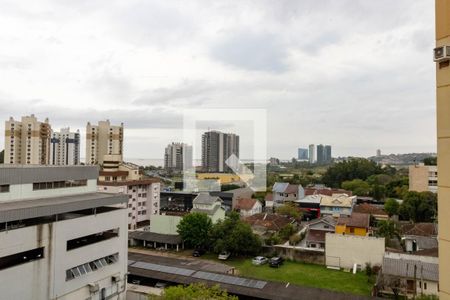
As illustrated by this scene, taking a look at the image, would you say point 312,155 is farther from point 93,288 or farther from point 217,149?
point 93,288

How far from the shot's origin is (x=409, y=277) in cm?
789

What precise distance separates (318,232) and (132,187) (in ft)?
27.9

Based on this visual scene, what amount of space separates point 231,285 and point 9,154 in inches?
968

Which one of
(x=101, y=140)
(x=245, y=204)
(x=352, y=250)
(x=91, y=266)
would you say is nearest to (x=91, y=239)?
(x=91, y=266)

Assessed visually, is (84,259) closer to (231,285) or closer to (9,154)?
(231,285)

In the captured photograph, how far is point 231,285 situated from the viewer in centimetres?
736

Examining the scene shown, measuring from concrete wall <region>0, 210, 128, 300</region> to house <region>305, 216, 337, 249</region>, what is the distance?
22.5 ft

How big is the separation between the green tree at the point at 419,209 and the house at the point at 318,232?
5357 mm

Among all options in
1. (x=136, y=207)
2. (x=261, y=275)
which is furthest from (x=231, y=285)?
(x=136, y=207)

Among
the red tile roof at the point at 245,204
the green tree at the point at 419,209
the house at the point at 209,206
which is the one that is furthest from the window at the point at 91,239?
the green tree at the point at 419,209

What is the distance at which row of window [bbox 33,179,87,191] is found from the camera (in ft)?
21.0

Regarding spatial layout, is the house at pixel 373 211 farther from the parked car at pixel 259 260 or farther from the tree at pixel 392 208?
the parked car at pixel 259 260

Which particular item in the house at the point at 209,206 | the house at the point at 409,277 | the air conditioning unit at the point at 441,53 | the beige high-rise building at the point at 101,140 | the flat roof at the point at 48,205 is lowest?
the house at the point at 409,277

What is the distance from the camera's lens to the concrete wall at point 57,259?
509cm
